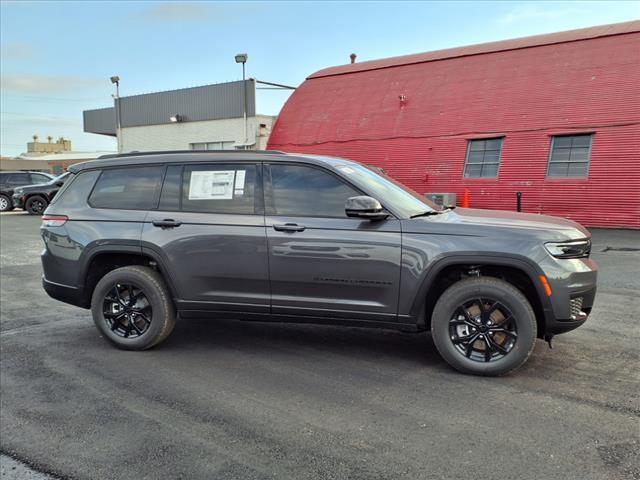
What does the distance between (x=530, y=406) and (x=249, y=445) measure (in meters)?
1.93

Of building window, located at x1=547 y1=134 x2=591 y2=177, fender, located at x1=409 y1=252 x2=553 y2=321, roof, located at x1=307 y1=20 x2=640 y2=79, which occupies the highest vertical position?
roof, located at x1=307 y1=20 x2=640 y2=79

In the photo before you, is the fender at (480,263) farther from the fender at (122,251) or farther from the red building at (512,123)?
the red building at (512,123)

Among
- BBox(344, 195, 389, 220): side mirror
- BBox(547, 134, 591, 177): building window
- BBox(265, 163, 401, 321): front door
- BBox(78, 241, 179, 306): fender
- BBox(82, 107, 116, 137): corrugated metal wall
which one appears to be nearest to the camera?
BBox(344, 195, 389, 220): side mirror

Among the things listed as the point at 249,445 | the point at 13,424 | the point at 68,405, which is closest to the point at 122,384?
→ the point at 68,405

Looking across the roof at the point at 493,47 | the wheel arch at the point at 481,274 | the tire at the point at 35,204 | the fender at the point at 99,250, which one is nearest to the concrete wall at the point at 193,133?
the roof at the point at 493,47

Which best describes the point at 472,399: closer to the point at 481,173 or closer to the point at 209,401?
the point at 209,401

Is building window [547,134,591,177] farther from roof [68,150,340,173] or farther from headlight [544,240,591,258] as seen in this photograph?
roof [68,150,340,173]

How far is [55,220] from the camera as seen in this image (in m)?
5.30

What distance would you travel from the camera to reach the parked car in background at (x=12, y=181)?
942 inches

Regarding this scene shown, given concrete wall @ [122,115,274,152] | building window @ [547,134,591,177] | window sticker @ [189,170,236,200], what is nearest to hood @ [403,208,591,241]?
window sticker @ [189,170,236,200]

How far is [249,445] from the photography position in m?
3.23

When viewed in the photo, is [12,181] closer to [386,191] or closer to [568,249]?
[386,191]

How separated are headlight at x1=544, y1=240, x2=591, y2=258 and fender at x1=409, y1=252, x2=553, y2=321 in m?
0.18

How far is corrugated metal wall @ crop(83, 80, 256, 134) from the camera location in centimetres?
2858
